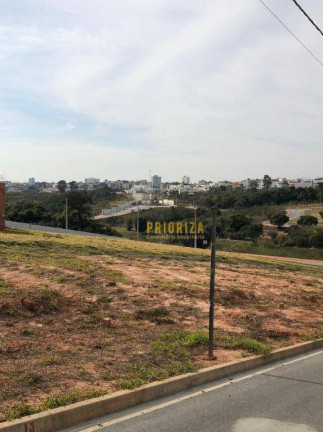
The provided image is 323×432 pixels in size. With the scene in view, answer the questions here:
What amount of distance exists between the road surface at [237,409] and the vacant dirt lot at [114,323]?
0.46 meters

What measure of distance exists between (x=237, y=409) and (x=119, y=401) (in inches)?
54.9

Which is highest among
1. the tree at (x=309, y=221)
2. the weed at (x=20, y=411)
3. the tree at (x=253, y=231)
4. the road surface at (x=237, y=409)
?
the weed at (x=20, y=411)

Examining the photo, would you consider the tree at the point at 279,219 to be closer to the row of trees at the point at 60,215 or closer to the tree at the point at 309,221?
the tree at the point at 309,221

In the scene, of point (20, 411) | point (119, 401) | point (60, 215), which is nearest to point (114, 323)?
point (119, 401)

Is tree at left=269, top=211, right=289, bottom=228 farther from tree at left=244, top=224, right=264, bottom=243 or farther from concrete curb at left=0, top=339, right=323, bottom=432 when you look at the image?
concrete curb at left=0, top=339, right=323, bottom=432

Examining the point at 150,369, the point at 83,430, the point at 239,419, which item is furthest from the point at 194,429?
the point at 150,369

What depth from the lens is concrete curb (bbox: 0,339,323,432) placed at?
4.39 metres

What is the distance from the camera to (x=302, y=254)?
2304 inches

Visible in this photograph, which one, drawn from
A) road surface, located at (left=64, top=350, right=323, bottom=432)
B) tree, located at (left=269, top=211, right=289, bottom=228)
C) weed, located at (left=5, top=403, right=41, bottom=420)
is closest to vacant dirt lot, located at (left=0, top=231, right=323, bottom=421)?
weed, located at (left=5, top=403, right=41, bottom=420)

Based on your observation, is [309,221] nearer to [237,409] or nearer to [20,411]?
[237,409]

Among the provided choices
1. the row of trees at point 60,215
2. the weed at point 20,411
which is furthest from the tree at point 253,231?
the weed at point 20,411

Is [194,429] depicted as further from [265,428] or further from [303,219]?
[303,219]

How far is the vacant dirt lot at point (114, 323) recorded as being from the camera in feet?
18.3

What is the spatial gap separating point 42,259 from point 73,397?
31.9 feet
